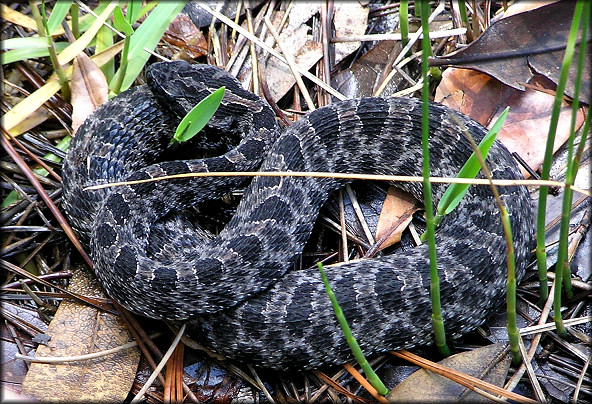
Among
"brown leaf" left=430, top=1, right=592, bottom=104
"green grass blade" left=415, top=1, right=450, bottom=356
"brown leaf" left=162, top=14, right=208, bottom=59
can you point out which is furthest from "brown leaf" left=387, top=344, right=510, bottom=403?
"brown leaf" left=162, top=14, right=208, bottom=59

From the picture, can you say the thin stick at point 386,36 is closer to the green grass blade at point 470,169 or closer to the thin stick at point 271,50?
the thin stick at point 271,50

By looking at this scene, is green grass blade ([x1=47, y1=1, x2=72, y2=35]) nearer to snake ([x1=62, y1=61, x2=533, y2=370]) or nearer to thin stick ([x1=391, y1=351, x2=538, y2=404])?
snake ([x1=62, y1=61, x2=533, y2=370])

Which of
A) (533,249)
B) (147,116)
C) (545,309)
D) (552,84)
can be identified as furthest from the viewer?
(147,116)

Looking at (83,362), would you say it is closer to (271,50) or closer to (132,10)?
(132,10)

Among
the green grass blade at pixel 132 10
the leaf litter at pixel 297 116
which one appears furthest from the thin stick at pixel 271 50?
the green grass blade at pixel 132 10

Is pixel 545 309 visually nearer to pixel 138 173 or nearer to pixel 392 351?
pixel 392 351

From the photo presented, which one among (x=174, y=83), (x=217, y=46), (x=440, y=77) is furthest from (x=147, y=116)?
(x=440, y=77)

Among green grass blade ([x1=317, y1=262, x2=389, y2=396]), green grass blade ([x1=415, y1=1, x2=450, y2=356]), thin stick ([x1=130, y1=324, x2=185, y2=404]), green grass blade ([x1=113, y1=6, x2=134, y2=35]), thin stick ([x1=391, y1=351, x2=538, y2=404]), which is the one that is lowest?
thin stick ([x1=130, y1=324, x2=185, y2=404])
